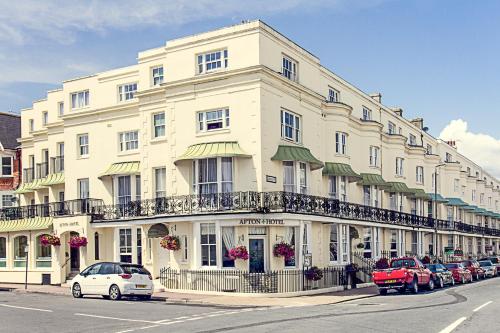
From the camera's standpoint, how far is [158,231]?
115 feet

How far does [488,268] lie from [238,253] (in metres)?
26.0

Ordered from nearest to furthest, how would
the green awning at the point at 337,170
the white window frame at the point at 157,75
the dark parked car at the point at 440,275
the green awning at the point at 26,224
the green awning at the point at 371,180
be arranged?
the dark parked car at the point at 440,275 < the white window frame at the point at 157,75 < the green awning at the point at 337,170 < the green awning at the point at 26,224 < the green awning at the point at 371,180

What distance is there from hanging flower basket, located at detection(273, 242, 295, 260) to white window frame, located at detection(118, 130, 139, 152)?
11.8 metres

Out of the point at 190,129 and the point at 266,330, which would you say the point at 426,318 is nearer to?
the point at 266,330

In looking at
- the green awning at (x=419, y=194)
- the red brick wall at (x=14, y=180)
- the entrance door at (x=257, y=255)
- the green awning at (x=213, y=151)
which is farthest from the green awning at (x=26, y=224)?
the green awning at (x=419, y=194)

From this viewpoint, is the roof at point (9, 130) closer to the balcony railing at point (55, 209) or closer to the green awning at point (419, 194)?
the balcony railing at point (55, 209)

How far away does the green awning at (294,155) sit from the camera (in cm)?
3405

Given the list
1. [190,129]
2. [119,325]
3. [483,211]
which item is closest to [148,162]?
[190,129]

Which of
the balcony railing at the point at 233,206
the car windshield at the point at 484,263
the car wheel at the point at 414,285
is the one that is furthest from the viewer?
the car windshield at the point at 484,263

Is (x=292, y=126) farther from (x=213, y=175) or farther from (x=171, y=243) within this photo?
(x=171, y=243)

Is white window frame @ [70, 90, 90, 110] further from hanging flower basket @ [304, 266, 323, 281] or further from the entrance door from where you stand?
hanging flower basket @ [304, 266, 323, 281]

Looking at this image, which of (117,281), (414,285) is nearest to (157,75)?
(117,281)

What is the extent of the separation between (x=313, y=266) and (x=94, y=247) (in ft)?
44.4

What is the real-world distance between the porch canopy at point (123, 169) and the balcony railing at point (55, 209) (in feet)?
6.50
